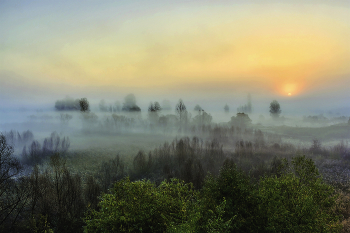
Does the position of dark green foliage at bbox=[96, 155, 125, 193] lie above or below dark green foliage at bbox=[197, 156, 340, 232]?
below

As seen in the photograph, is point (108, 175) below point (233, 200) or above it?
below

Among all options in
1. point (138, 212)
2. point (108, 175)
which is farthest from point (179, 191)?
point (108, 175)

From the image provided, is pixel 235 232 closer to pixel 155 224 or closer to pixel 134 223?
pixel 155 224

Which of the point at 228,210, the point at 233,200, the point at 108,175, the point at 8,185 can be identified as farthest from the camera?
the point at 108,175

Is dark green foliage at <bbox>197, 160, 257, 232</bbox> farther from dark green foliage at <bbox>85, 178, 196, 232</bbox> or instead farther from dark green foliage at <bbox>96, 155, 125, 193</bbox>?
dark green foliage at <bbox>96, 155, 125, 193</bbox>

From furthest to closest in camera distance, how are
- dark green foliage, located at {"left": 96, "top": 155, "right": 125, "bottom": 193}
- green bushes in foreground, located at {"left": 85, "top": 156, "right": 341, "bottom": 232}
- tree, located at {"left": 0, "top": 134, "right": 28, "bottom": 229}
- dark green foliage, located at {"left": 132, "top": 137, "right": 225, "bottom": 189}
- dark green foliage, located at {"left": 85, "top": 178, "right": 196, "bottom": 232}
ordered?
dark green foliage, located at {"left": 132, "top": 137, "right": 225, "bottom": 189}, dark green foliage, located at {"left": 96, "top": 155, "right": 125, "bottom": 193}, tree, located at {"left": 0, "top": 134, "right": 28, "bottom": 229}, dark green foliage, located at {"left": 85, "top": 178, "right": 196, "bottom": 232}, green bushes in foreground, located at {"left": 85, "top": 156, "right": 341, "bottom": 232}

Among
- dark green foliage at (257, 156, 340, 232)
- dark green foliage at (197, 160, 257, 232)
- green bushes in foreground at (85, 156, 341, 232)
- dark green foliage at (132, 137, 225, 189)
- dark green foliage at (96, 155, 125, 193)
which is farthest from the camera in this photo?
dark green foliage at (132, 137, 225, 189)

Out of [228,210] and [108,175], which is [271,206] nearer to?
[228,210]

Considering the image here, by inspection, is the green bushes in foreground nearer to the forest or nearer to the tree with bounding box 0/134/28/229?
the forest

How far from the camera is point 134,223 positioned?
21.6m

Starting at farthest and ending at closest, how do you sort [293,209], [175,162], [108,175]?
1. [175,162]
2. [108,175]
3. [293,209]

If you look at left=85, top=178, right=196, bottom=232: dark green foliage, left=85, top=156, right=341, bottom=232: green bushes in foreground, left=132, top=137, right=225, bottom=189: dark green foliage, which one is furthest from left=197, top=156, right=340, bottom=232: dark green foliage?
left=132, top=137, right=225, bottom=189: dark green foliage

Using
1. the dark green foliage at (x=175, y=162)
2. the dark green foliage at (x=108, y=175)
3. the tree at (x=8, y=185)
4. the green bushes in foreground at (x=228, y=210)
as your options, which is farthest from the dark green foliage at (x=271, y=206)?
the dark green foliage at (x=175, y=162)

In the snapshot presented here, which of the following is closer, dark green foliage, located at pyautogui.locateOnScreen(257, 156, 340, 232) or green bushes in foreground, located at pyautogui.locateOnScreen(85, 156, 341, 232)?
dark green foliage, located at pyautogui.locateOnScreen(257, 156, 340, 232)
